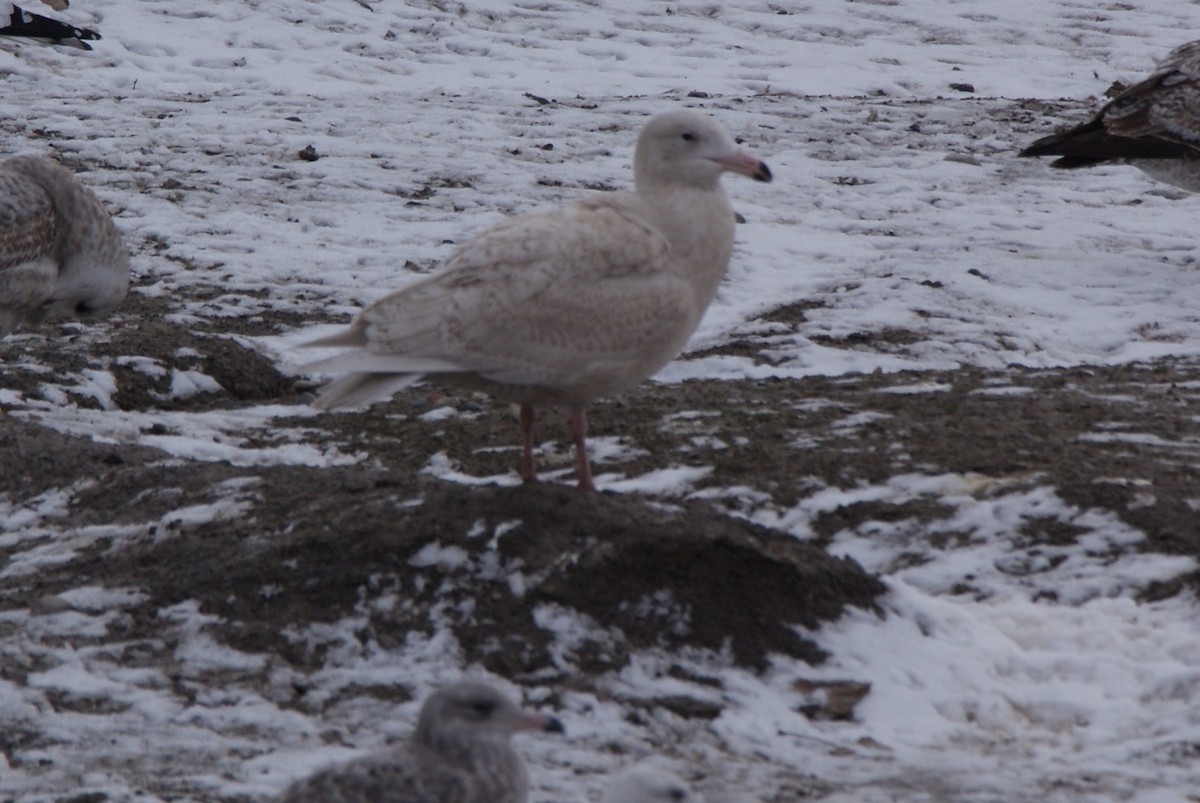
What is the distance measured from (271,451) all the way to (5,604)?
185 cm

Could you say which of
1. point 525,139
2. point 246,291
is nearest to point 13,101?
point 525,139

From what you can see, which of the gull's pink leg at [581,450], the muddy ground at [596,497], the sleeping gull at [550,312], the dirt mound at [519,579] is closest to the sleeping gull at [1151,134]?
the muddy ground at [596,497]

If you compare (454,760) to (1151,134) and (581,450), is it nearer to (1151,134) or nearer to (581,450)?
(581,450)

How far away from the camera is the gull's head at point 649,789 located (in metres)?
3.40

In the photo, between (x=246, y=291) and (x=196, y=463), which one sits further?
(x=246, y=291)

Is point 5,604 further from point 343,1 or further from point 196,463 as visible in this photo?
point 343,1

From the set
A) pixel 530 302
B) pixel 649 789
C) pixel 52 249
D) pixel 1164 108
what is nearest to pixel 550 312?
pixel 530 302

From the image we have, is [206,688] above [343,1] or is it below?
below

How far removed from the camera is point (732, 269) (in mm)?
10055

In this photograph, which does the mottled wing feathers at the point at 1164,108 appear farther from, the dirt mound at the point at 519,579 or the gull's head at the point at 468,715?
the gull's head at the point at 468,715

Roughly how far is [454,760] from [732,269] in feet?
22.4

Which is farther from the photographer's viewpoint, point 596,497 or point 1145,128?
point 1145,128

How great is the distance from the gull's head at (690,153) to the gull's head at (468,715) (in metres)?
2.55

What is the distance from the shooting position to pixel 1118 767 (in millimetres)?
4324
